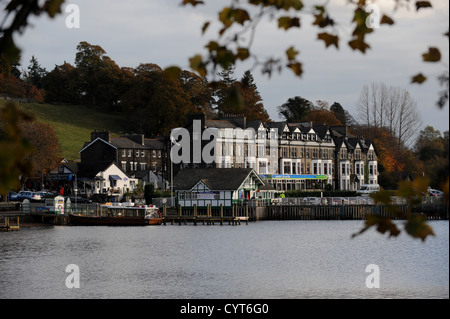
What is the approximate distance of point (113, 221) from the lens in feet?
255

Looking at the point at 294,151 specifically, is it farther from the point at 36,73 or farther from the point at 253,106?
the point at 36,73

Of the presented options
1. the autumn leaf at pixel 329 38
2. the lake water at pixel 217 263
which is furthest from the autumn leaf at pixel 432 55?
the lake water at pixel 217 263

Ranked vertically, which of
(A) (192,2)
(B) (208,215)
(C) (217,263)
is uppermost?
(A) (192,2)

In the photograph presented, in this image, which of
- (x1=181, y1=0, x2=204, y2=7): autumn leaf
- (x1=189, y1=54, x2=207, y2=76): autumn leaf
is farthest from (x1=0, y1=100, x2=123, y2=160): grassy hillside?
(x1=189, y1=54, x2=207, y2=76): autumn leaf

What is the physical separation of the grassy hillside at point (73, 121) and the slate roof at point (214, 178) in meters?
49.3

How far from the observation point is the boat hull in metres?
77.4

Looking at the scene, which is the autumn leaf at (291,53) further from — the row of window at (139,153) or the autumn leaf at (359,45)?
the row of window at (139,153)

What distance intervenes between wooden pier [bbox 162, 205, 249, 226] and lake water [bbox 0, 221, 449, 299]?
3.85 meters

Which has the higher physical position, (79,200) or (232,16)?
(232,16)

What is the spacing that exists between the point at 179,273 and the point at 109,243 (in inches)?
786

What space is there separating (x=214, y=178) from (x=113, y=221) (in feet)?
42.5

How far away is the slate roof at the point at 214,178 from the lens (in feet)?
270

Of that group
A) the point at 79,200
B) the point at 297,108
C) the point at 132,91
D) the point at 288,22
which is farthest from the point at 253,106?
the point at 288,22

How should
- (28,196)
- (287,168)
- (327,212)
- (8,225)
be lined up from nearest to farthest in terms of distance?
(8,225) → (327,212) → (28,196) → (287,168)
